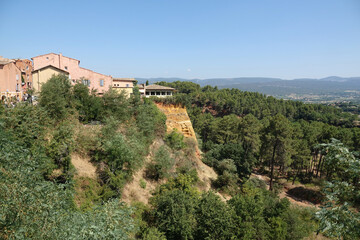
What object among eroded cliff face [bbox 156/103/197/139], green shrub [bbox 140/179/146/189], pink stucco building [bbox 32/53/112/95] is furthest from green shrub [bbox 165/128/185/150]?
pink stucco building [bbox 32/53/112/95]

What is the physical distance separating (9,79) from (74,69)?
8.07 m

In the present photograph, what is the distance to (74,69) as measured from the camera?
31250mm

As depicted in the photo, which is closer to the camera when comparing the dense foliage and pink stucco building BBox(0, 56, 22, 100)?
the dense foliage

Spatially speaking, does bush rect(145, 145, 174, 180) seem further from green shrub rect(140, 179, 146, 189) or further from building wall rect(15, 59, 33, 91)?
building wall rect(15, 59, 33, 91)

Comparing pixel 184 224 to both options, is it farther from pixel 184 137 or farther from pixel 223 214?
pixel 184 137

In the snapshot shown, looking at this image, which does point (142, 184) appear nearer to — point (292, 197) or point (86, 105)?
point (86, 105)

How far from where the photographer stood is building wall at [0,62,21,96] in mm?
26753

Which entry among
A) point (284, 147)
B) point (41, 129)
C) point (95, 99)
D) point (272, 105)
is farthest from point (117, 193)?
point (272, 105)

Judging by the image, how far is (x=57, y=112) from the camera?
68.9 ft

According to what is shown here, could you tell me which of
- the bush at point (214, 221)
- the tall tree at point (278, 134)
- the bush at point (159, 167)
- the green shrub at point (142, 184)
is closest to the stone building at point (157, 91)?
the bush at point (159, 167)

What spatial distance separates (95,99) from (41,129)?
9.15m

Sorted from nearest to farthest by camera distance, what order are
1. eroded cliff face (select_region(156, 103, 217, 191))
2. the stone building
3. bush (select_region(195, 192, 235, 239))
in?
bush (select_region(195, 192, 235, 239)) < eroded cliff face (select_region(156, 103, 217, 191)) < the stone building

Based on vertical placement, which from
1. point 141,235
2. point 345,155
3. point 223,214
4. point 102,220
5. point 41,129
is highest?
point 345,155

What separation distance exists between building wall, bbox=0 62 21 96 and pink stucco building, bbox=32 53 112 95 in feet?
10.1
